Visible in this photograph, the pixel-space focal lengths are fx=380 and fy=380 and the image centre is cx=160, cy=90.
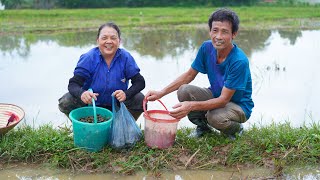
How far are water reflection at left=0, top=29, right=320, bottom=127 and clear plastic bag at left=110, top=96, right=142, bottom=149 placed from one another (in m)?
1.09

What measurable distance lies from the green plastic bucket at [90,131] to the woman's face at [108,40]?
518 mm

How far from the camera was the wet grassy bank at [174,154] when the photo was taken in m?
3.01

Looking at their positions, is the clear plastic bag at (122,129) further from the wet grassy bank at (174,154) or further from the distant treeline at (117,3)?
the distant treeline at (117,3)

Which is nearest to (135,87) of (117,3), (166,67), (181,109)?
(181,109)

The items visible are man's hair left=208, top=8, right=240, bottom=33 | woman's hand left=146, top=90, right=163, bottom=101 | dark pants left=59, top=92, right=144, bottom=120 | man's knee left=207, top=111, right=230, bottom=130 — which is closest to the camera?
man's hair left=208, top=8, right=240, bottom=33

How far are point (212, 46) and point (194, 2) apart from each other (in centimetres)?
2652

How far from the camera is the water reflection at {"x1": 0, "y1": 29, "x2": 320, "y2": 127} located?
463 cm

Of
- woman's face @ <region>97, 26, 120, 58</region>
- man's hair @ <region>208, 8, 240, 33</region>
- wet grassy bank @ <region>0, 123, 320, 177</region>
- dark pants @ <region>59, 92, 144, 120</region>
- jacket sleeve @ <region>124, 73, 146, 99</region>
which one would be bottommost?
wet grassy bank @ <region>0, 123, 320, 177</region>

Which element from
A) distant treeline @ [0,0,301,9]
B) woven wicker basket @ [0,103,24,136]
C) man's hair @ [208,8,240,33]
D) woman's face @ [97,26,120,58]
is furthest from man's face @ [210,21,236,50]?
distant treeline @ [0,0,301,9]

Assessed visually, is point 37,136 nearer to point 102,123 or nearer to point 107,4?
point 102,123

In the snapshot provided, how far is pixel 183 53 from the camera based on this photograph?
8227mm

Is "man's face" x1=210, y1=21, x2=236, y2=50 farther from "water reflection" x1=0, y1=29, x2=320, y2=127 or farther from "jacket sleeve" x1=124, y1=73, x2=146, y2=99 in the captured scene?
"water reflection" x1=0, y1=29, x2=320, y2=127

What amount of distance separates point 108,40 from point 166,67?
11.8ft

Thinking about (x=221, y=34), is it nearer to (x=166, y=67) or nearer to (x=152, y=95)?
(x=152, y=95)
